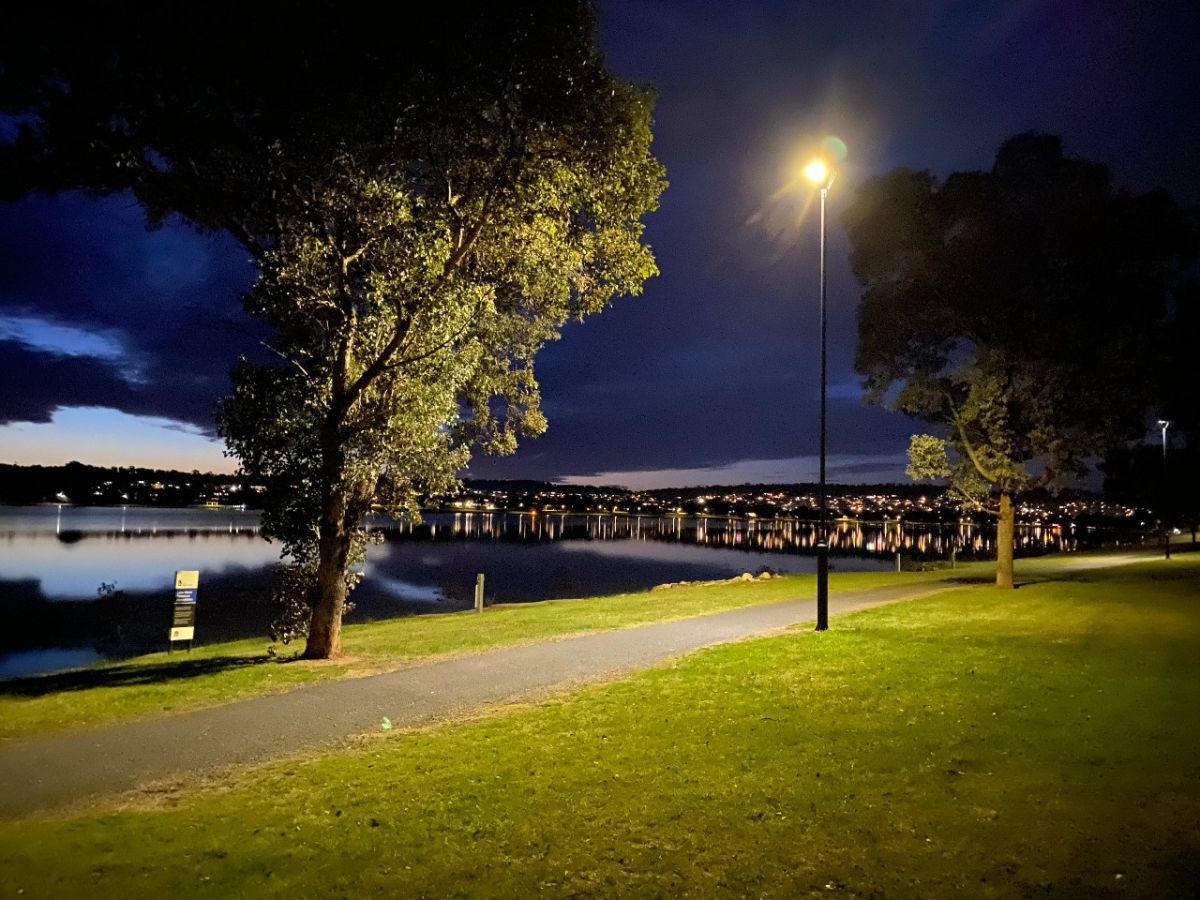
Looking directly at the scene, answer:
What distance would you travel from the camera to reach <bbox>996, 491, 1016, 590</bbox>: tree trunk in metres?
25.1

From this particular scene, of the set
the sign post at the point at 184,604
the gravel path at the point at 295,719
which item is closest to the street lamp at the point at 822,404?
the gravel path at the point at 295,719

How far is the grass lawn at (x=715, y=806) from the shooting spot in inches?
220

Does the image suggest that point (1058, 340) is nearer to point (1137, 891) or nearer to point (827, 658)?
point (827, 658)

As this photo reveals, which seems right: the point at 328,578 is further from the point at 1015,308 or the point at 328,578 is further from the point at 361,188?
the point at 1015,308

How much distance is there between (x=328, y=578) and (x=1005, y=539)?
21739 millimetres

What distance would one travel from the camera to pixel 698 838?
622 centimetres

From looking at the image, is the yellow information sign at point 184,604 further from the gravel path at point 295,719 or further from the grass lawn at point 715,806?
the grass lawn at point 715,806

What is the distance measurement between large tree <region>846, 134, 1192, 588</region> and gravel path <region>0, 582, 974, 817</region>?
13.8 m

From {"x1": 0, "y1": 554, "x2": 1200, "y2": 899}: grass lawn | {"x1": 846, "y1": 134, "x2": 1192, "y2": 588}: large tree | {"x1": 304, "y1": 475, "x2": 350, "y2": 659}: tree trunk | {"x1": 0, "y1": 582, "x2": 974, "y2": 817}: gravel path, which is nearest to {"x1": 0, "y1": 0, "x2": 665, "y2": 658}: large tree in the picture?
{"x1": 304, "y1": 475, "x2": 350, "y2": 659}: tree trunk

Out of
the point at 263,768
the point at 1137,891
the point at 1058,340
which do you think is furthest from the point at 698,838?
the point at 1058,340

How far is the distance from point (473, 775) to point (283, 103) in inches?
390

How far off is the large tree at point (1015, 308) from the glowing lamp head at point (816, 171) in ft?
35.5

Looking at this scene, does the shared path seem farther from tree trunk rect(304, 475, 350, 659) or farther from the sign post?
the sign post

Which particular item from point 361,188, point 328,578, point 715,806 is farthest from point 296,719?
point 361,188
